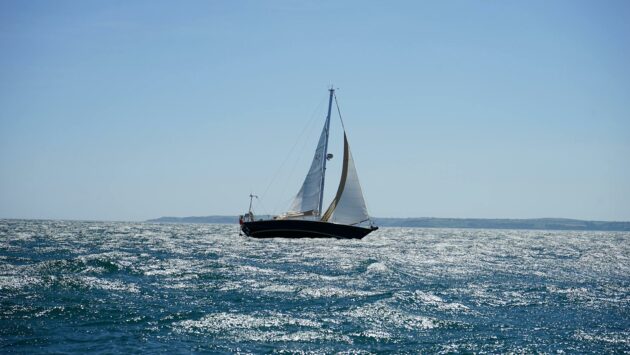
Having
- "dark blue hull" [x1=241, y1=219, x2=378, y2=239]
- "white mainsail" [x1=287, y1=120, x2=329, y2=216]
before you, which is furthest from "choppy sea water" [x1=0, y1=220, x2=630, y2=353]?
"white mainsail" [x1=287, y1=120, x2=329, y2=216]

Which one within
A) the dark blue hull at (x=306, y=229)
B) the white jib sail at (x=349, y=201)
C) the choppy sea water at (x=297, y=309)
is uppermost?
the white jib sail at (x=349, y=201)

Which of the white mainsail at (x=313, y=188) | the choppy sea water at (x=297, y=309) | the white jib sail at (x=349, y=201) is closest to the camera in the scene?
the choppy sea water at (x=297, y=309)

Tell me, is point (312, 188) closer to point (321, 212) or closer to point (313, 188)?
point (313, 188)

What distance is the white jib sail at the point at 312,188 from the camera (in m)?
65.3

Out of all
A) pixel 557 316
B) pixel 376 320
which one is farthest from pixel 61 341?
pixel 557 316

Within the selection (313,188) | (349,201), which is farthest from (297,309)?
(313,188)

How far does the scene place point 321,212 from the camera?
64.8 meters

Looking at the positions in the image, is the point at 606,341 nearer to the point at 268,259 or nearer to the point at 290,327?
the point at 290,327

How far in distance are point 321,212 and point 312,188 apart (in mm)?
3233

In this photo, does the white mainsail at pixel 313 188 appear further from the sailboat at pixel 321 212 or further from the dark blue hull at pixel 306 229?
the dark blue hull at pixel 306 229

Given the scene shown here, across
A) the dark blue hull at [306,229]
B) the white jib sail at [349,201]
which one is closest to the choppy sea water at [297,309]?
the dark blue hull at [306,229]

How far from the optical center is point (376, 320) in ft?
62.4

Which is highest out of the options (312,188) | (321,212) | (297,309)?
(312,188)

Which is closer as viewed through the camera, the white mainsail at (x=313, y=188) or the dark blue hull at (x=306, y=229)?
the dark blue hull at (x=306, y=229)
